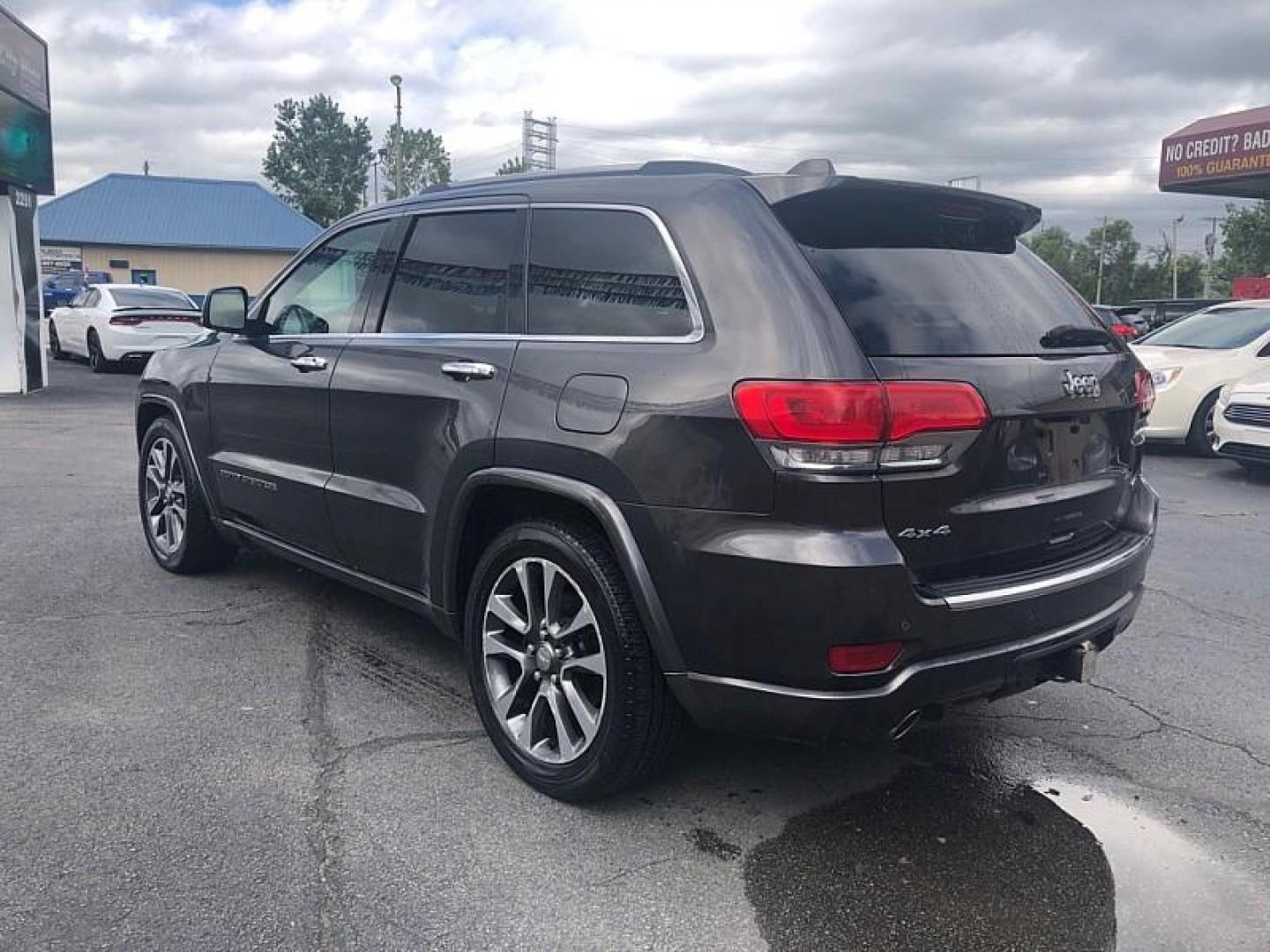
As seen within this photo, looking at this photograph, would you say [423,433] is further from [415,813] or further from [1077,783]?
[1077,783]

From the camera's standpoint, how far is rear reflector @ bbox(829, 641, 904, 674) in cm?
264

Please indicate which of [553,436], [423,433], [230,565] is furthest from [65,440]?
[553,436]

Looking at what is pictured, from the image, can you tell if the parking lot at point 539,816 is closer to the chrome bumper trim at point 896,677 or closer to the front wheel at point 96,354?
the chrome bumper trim at point 896,677

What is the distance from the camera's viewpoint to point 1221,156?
958 inches

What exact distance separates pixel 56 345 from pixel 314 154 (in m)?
65.3

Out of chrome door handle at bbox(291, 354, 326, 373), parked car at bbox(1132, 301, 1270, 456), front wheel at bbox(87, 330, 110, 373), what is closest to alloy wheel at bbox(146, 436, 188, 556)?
chrome door handle at bbox(291, 354, 326, 373)

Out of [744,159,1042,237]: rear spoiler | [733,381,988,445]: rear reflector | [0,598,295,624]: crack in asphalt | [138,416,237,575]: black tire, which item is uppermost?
[744,159,1042,237]: rear spoiler

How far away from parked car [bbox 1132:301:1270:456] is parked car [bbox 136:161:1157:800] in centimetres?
825

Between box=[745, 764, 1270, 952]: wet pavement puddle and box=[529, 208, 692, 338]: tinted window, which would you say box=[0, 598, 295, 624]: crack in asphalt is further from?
box=[745, 764, 1270, 952]: wet pavement puddle

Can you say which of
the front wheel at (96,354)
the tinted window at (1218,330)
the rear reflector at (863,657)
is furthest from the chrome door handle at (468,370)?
the front wheel at (96,354)

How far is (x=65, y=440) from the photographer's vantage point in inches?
424

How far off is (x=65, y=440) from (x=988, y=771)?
1007cm

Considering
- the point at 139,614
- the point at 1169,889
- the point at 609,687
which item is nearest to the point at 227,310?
the point at 139,614

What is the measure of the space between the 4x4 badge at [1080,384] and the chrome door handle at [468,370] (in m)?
1.70
